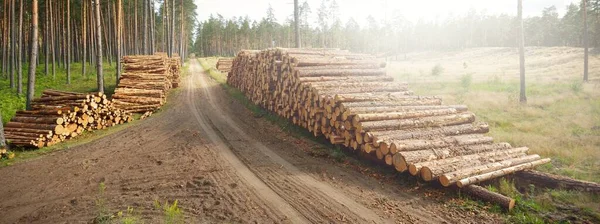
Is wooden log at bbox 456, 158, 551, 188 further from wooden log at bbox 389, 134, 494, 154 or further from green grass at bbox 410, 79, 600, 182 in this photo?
wooden log at bbox 389, 134, 494, 154

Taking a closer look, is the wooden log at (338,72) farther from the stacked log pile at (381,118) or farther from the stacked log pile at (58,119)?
the stacked log pile at (58,119)

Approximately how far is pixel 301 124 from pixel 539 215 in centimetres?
768

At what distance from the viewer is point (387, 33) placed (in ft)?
270

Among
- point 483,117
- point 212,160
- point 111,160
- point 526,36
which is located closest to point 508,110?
point 483,117

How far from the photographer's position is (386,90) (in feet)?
37.3

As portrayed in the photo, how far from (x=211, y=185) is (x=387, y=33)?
82.0 meters

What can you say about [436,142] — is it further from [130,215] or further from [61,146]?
[61,146]

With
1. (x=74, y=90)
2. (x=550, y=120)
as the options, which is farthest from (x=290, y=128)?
(x=74, y=90)

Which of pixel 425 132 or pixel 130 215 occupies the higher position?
pixel 425 132

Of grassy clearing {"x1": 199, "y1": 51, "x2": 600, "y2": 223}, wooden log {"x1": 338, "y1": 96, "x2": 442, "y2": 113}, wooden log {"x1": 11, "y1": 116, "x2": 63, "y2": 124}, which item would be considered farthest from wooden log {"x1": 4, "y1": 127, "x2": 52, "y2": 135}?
wooden log {"x1": 338, "y1": 96, "x2": 442, "y2": 113}

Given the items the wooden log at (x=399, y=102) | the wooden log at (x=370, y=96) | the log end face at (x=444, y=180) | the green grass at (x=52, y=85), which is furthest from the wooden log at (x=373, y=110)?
the green grass at (x=52, y=85)

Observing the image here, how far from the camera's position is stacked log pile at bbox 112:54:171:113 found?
642 inches

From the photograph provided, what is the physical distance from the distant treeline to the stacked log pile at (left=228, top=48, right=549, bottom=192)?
58.2 meters

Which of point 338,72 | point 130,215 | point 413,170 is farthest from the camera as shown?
point 338,72
